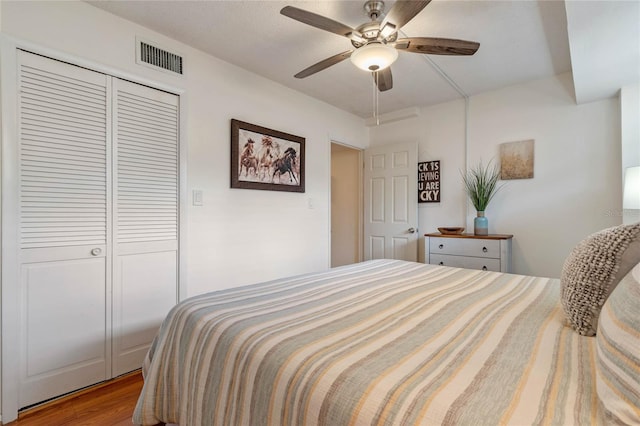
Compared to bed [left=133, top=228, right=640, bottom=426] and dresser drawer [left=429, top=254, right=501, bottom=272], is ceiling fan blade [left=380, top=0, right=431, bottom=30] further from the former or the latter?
dresser drawer [left=429, top=254, right=501, bottom=272]

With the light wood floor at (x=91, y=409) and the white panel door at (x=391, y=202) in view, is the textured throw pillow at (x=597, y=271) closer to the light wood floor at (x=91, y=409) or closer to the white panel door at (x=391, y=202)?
the light wood floor at (x=91, y=409)

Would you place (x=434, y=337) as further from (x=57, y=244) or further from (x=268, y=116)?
(x=268, y=116)

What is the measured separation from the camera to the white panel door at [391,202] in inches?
142

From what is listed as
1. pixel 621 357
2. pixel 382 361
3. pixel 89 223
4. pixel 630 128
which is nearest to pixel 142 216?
pixel 89 223

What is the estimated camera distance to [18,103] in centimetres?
162

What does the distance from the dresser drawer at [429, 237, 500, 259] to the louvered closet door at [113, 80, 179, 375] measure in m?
2.52

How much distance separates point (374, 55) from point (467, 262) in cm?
220

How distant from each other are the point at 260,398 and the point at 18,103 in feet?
6.73

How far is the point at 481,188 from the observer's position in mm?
3080

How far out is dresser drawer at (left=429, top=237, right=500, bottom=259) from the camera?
9.20ft

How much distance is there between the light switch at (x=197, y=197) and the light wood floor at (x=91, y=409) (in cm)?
130

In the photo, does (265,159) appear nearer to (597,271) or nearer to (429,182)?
(429,182)

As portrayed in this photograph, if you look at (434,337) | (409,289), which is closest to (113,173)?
(409,289)

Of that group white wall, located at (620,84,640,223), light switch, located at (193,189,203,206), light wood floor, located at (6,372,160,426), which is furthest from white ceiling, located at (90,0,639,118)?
light wood floor, located at (6,372,160,426)
